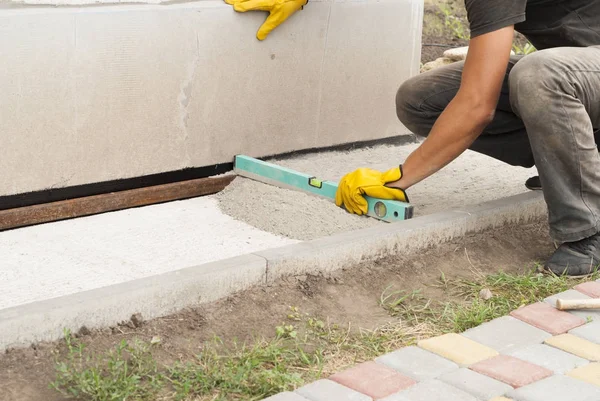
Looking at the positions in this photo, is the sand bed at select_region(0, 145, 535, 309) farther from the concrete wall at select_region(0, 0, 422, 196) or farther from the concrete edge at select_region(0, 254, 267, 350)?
the concrete edge at select_region(0, 254, 267, 350)

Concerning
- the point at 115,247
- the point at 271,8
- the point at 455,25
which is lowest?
the point at 115,247

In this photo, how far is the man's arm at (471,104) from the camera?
349cm

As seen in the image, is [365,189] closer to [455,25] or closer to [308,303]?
[308,303]

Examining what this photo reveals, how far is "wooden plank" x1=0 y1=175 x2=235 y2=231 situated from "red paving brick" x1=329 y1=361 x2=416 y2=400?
1.93m

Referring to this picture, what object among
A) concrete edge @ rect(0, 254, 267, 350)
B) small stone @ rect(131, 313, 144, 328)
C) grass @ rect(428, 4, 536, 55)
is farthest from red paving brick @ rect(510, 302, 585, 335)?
grass @ rect(428, 4, 536, 55)

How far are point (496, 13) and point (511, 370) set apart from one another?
153cm

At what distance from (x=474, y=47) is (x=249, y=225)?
1.32 meters

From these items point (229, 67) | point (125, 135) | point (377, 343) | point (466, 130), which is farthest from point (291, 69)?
point (377, 343)

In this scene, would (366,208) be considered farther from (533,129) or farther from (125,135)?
(125,135)

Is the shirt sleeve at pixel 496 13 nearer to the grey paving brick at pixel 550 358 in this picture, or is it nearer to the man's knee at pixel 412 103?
the man's knee at pixel 412 103

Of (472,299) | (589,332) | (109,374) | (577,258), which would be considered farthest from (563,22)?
(109,374)

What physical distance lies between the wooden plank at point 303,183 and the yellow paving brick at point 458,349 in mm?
1106

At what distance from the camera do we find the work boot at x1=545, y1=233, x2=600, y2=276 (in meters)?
3.53

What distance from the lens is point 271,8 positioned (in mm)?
4426
